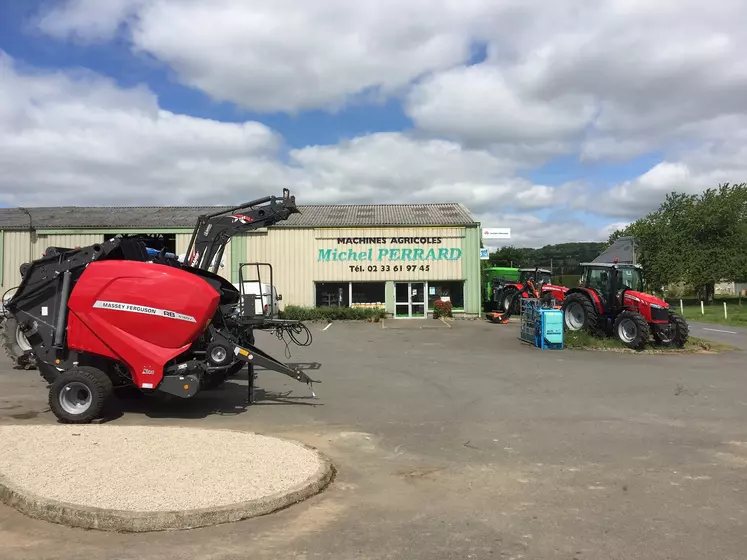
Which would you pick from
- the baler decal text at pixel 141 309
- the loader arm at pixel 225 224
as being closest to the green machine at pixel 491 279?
the loader arm at pixel 225 224

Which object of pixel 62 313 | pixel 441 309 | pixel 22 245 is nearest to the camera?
pixel 62 313

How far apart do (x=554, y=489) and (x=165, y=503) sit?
364 cm

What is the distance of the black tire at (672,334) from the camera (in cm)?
1773

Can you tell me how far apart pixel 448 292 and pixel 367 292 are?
15.3 feet

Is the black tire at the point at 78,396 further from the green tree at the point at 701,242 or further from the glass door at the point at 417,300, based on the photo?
the green tree at the point at 701,242

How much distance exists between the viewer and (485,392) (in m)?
10.9

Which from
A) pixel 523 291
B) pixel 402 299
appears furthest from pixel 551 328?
pixel 402 299

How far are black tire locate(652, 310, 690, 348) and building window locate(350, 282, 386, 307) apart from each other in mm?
16972

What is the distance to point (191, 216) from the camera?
1423 inches

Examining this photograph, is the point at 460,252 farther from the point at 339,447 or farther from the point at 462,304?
the point at 339,447

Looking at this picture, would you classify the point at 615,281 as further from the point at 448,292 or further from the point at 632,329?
the point at 448,292

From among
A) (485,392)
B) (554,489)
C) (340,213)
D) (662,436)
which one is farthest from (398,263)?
(554,489)

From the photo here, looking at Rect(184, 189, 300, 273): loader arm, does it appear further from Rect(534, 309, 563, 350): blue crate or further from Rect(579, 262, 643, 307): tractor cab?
Rect(579, 262, 643, 307): tractor cab

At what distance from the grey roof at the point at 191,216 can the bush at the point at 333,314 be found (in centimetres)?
518
